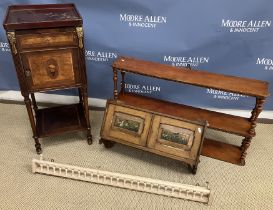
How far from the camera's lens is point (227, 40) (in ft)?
6.63

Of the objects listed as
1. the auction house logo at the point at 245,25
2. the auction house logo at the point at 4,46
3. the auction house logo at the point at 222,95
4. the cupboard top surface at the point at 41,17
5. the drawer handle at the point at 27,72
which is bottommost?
the auction house logo at the point at 222,95

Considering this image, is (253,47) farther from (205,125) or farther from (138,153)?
(138,153)

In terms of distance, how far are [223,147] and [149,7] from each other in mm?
1033

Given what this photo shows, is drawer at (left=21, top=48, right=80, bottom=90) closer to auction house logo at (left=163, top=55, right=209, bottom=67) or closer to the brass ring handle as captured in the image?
the brass ring handle

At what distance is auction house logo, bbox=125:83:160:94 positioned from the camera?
2268 millimetres

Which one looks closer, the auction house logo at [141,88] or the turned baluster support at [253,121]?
the turned baluster support at [253,121]

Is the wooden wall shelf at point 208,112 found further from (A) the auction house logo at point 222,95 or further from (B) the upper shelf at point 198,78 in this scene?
(A) the auction house logo at point 222,95

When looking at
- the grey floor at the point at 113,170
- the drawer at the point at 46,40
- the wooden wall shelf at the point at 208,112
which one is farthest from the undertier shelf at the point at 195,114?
the drawer at the point at 46,40

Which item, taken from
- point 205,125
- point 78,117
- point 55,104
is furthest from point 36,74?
point 205,125

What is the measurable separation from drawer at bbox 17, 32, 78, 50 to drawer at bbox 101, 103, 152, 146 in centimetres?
47

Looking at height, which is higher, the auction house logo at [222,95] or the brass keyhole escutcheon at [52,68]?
the brass keyhole escutcheon at [52,68]

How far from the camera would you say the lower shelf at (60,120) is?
199 centimetres

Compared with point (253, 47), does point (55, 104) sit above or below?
below

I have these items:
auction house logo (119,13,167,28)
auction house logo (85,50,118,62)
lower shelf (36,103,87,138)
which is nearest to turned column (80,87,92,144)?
lower shelf (36,103,87,138)
